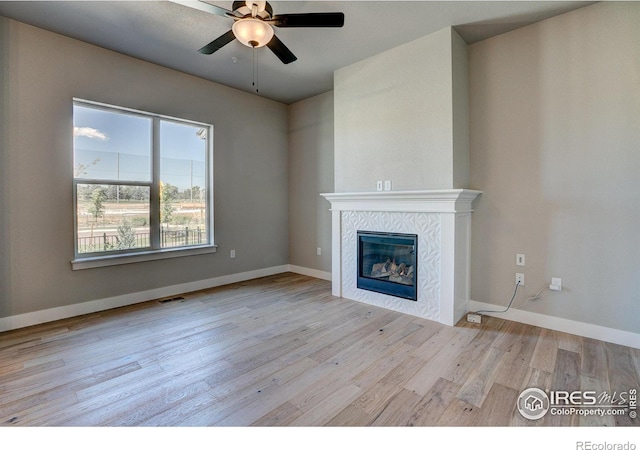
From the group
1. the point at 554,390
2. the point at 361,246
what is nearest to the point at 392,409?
the point at 554,390

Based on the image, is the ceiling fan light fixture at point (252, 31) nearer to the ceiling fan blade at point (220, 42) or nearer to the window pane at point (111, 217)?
the ceiling fan blade at point (220, 42)

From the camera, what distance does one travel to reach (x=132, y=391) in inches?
72.2

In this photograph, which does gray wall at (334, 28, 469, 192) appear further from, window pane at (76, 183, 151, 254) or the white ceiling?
window pane at (76, 183, 151, 254)

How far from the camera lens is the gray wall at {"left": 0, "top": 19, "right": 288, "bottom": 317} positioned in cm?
276

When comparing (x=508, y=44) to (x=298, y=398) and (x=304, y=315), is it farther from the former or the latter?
(x=298, y=398)

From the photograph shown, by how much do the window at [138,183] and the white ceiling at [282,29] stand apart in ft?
2.43

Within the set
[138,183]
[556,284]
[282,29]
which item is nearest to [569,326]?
[556,284]

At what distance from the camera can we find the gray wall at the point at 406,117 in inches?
113

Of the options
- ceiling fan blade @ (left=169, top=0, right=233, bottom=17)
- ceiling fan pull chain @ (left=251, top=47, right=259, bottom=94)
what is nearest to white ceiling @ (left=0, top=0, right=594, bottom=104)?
ceiling fan pull chain @ (left=251, top=47, right=259, bottom=94)

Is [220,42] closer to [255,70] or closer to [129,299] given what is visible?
[255,70]

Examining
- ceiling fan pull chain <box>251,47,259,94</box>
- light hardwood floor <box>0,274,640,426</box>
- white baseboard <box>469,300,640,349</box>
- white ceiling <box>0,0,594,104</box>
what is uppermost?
ceiling fan pull chain <box>251,47,259,94</box>

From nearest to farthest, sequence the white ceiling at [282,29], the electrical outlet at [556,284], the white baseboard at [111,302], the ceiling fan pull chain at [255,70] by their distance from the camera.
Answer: the white ceiling at [282,29]
the electrical outlet at [556,284]
the white baseboard at [111,302]
the ceiling fan pull chain at [255,70]

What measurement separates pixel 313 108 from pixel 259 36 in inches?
106

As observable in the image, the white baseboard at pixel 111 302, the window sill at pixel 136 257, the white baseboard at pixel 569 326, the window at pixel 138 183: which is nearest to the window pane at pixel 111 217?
the window at pixel 138 183
